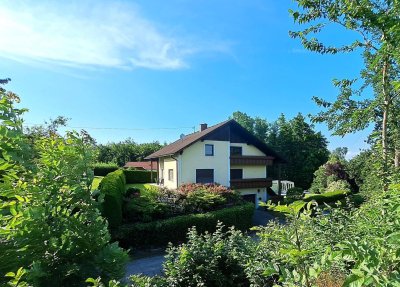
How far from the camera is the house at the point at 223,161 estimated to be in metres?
20.9

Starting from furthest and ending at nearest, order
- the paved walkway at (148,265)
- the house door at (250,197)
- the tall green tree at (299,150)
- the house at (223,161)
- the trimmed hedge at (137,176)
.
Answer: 1. the tall green tree at (299,150)
2. the trimmed hedge at (137,176)
3. the house door at (250,197)
4. the house at (223,161)
5. the paved walkway at (148,265)

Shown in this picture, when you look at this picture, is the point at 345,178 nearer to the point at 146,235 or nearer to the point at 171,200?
the point at 171,200

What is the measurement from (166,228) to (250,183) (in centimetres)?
1138

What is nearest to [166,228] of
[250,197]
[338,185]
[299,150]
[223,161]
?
[223,161]

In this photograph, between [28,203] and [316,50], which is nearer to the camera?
[28,203]

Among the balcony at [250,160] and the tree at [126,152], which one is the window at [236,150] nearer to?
the balcony at [250,160]

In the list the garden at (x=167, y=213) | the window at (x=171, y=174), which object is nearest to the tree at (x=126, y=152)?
the window at (x=171, y=174)

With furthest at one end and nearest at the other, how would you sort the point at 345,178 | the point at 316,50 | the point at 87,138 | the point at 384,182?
the point at 345,178 → the point at 316,50 → the point at 384,182 → the point at 87,138

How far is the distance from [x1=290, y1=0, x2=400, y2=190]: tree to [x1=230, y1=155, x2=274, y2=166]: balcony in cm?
1651

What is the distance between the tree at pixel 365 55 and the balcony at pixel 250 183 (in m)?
16.4

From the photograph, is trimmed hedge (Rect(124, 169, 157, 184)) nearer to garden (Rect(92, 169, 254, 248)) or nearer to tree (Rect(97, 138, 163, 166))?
tree (Rect(97, 138, 163, 166))

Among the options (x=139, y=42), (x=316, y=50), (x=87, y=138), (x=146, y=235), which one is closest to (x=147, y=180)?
(x=146, y=235)

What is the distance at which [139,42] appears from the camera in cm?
827

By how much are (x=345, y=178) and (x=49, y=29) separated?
29.7 meters
